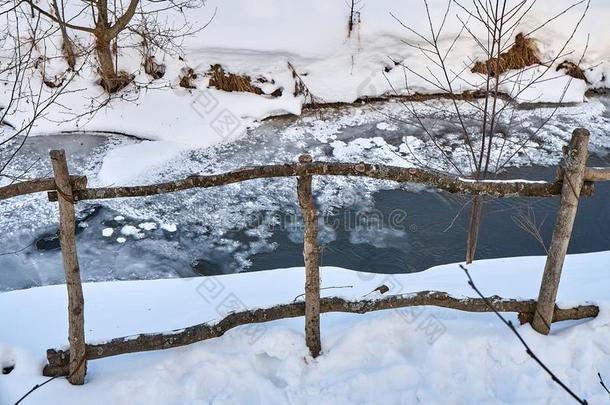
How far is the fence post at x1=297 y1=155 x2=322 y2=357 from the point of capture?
3402mm

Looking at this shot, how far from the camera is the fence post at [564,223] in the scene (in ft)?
10.9

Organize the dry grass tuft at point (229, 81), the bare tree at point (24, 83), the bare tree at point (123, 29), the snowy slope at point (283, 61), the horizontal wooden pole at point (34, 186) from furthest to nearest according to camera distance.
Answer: the dry grass tuft at point (229, 81), the snowy slope at point (283, 61), the bare tree at point (123, 29), the bare tree at point (24, 83), the horizontal wooden pole at point (34, 186)

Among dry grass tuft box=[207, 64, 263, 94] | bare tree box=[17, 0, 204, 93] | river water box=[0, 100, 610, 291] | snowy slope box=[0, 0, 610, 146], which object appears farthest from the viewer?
dry grass tuft box=[207, 64, 263, 94]

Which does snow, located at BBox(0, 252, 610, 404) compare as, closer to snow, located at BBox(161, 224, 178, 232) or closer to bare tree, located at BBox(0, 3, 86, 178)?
snow, located at BBox(161, 224, 178, 232)

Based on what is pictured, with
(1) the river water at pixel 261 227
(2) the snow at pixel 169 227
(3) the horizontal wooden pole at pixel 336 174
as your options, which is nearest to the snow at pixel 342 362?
(3) the horizontal wooden pole at pixel 336 174

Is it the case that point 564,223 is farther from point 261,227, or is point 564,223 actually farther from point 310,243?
point 261,227

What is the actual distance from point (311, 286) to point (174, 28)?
25.7ft

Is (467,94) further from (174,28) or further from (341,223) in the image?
(174,28)

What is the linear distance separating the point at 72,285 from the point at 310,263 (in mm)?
1278

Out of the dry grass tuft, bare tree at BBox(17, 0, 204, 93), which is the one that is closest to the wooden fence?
bare tree at BBox(17, 0, 204, 93)

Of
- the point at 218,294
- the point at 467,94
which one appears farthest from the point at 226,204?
the point at 467,94

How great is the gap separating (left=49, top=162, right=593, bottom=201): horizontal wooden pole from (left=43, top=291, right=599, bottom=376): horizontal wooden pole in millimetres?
672

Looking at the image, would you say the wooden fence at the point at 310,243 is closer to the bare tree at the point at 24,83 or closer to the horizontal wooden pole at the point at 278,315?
the horizontal wooden pole at the point at 278,315

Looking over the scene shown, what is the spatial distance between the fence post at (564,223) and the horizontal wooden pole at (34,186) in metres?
2.56
